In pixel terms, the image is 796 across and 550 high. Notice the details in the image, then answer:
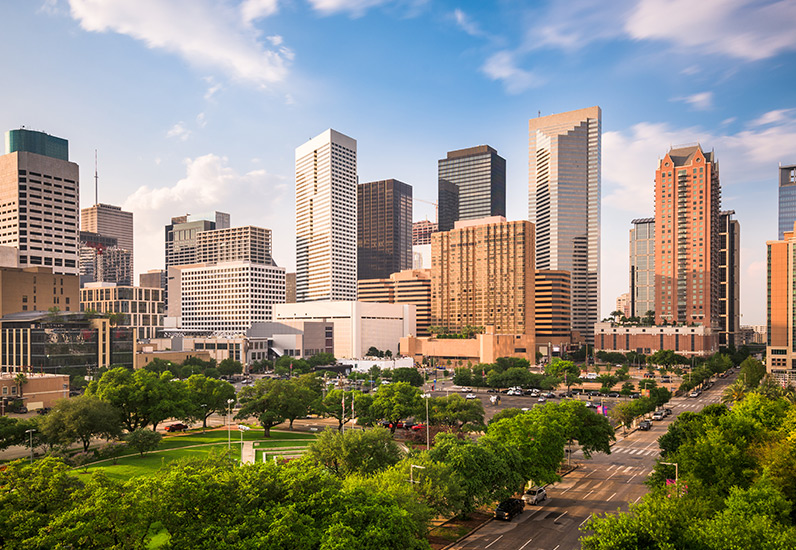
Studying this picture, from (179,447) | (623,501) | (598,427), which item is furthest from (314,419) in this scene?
(623,501)

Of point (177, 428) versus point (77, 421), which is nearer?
point (77, 421)

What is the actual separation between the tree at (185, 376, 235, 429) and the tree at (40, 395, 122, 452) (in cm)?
1996

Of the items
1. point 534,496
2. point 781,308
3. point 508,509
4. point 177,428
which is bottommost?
point 177,428

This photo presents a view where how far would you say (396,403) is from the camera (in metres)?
89.2

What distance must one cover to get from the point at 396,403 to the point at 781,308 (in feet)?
533

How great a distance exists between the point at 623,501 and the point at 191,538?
4696 centimetres

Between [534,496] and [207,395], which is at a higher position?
[207,395]

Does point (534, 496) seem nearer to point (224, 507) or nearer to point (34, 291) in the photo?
point (224, 507)

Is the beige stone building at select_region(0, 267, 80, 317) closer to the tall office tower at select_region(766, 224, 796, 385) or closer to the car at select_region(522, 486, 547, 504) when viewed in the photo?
the car at select_region(522, 486, 547, 504)

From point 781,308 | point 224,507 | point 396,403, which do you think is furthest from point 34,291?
point 781,308

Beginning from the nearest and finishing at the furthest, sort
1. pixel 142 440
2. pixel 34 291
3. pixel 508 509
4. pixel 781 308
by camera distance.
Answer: pixel 508 509 < pixel 142 440 < pixel 34 291 < pixel 781 308

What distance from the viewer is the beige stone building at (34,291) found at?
581 feet

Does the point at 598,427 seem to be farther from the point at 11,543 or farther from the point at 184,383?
the point at 184,383

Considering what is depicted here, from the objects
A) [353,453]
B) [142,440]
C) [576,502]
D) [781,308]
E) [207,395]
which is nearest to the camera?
[353,453]
